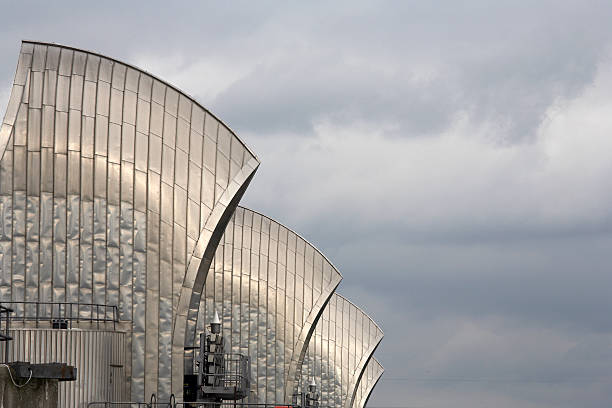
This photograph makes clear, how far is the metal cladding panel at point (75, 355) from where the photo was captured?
2653cm

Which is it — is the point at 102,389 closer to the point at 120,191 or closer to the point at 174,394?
the point at 174,394

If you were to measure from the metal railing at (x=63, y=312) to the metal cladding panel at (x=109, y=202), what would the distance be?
0.20 m

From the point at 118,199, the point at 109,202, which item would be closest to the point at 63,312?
the point at 109,202

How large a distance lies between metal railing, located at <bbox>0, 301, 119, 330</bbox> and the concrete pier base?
10.1 meters

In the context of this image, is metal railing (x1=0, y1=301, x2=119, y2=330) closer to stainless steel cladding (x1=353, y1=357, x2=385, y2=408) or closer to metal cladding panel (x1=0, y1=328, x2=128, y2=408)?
metal cladding panel (x1=0, y1=328, x2=128, y2=408)

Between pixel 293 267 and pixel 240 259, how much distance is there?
382 centimetres

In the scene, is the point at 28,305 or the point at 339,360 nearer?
the point at 28,305

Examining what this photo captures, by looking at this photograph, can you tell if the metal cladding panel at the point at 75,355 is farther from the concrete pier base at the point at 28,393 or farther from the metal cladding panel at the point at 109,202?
the concrete pier base at the point at 28,393

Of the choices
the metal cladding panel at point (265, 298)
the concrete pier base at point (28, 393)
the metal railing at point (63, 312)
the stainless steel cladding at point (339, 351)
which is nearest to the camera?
the concrete pier base at point (28, 393)

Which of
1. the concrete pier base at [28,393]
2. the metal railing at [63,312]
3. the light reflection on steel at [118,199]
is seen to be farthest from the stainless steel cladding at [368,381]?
the concrete pier base at [28,393]

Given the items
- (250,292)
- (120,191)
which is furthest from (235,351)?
(120,191)

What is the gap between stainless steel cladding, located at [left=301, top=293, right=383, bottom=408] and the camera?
61.2 meters

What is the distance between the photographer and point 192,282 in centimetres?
3269

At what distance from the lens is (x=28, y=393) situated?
19.5 meters
